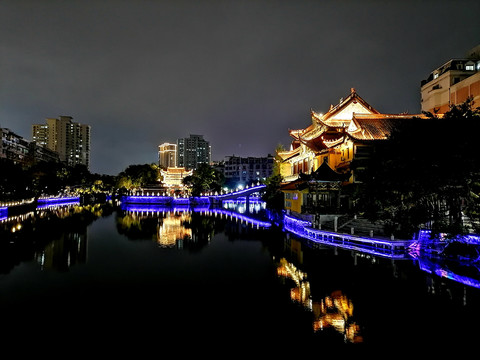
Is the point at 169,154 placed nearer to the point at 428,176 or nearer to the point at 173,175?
the point at 173,175

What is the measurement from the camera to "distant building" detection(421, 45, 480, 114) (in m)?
35.1

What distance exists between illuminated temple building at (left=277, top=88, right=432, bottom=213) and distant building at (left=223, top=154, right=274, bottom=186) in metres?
71.1

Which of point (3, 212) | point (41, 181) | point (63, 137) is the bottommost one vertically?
point (3, 212)

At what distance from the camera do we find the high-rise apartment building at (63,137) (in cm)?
13375

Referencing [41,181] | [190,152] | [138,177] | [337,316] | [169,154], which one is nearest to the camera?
[337,316]

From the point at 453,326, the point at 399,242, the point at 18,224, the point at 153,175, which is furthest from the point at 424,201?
the point at 153,175

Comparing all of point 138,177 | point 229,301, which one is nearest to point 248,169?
point 138,177

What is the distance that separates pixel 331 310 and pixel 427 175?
6941 mm

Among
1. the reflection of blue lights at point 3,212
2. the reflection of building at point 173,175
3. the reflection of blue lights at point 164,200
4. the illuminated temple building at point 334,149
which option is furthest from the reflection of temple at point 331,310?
the reflection of building at point 173,175

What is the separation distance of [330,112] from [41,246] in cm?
2462

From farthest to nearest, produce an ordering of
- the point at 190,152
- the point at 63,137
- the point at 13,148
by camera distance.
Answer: the point at 190,152 → the point at 63,137 → the point at 13,148

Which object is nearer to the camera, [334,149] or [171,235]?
[171,235]

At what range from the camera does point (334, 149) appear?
26141mm

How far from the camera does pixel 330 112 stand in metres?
29.0
